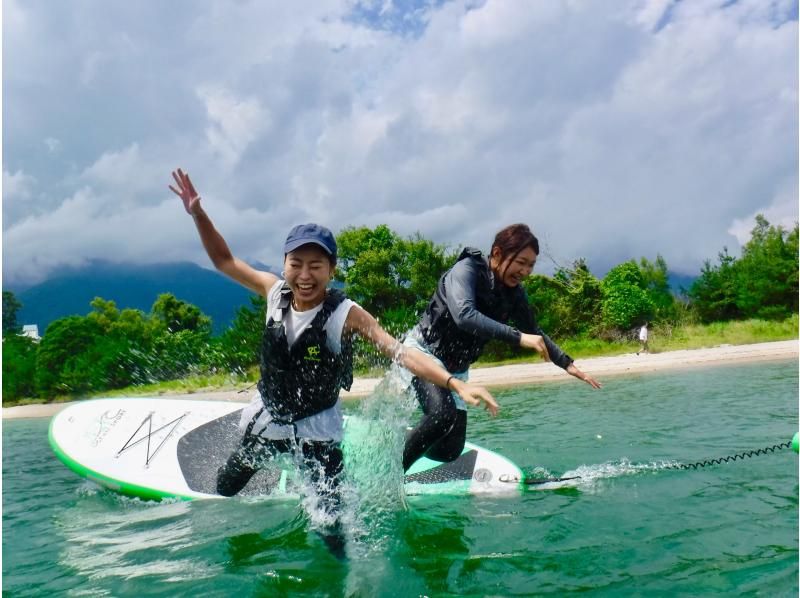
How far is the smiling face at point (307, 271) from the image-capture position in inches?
126

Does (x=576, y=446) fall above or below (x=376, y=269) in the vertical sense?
below

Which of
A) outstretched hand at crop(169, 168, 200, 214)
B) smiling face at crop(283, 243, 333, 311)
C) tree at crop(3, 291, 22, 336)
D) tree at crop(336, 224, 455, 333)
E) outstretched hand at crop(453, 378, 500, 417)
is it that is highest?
tree at crop(3, 291, 22, 336)

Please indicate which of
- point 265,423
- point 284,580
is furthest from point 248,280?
point 284,580

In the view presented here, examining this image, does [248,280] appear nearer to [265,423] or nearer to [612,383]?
[265,423]

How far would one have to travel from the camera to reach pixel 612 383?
1567 centimetres

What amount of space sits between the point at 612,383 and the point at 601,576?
13441mm

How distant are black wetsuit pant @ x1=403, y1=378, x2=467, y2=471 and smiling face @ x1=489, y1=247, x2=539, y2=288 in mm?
893

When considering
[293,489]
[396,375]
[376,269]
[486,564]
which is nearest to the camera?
[486,564]

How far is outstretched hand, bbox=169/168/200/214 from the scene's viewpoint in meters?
3.68

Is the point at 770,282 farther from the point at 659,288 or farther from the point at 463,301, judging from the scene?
the point at 463,301

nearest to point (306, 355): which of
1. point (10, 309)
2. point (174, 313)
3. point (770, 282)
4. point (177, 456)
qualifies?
point (177, 456)

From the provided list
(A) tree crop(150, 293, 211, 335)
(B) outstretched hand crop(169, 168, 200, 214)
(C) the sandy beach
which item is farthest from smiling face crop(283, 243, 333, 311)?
(A) tree crop(150, 293, 211, 335)

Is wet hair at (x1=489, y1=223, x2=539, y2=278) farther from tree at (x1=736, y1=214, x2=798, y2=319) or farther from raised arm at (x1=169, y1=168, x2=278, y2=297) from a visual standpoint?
tree at (x1=736, y1=214, x2=798, y2=319)

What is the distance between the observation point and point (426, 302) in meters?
27.1
